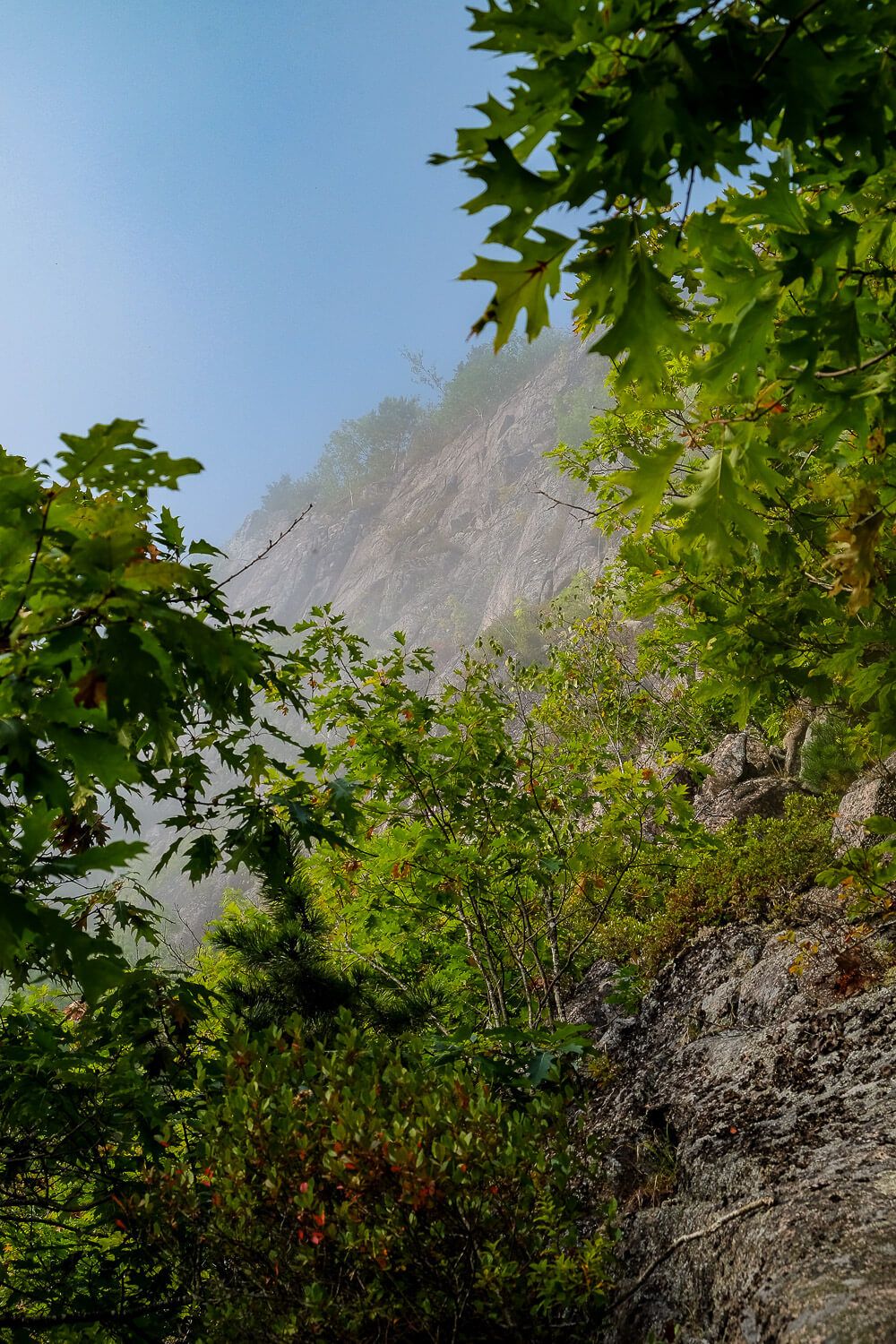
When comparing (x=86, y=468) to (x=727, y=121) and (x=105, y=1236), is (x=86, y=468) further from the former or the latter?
(x=105, y=1236)

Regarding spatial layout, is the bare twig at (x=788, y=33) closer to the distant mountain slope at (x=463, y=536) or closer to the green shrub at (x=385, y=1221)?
the green shrub at (x=385, y=1221)

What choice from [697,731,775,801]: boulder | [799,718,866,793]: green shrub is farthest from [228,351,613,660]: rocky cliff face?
[799,718,866,793]: green shrub

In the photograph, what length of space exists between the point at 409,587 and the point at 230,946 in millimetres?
59726

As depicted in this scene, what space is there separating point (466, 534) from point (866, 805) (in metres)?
57.9

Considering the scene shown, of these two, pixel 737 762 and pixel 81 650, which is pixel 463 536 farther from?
pixel 81 650

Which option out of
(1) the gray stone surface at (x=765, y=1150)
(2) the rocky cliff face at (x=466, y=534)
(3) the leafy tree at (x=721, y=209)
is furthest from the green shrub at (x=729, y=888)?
(2) the rocky cliff face at (x=466, y=534)

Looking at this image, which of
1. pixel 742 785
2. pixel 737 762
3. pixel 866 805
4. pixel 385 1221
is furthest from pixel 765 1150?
pixel 737 762

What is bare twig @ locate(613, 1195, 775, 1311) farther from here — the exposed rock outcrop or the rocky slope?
the exposed rock outcrop

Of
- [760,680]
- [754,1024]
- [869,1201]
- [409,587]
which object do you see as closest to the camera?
[869,1201]

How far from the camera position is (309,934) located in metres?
4.35

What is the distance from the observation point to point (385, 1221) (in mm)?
1736

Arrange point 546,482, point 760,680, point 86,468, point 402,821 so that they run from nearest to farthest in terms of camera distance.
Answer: point 86,468 < point 760,680 < point 402,821 < point 546,482

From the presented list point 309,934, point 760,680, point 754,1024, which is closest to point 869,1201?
point 760,680

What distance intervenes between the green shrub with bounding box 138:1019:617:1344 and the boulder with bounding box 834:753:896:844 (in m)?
3.34
